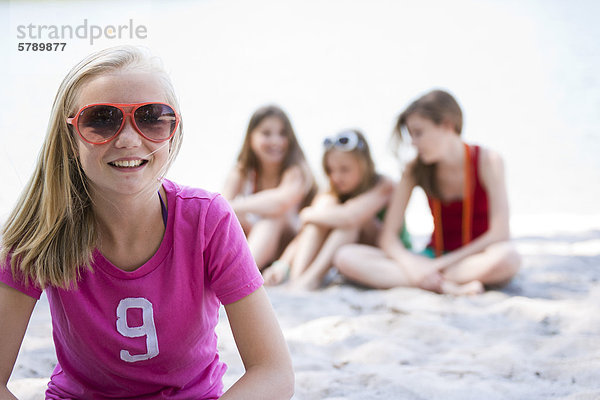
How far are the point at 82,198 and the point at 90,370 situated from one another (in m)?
0.33

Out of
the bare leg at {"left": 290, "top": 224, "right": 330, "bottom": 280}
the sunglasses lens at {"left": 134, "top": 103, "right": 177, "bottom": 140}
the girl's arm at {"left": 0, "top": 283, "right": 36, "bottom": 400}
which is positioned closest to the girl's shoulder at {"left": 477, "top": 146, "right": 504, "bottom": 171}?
the bare leg at {"left": 290, "top": 224, "right": 330, "bottom": 280}

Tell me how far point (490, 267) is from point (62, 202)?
2.17 m

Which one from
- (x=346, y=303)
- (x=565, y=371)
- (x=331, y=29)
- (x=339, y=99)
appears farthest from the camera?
(x=331, y=29)

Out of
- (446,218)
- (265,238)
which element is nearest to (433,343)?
(446,218)

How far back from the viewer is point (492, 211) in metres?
2.92

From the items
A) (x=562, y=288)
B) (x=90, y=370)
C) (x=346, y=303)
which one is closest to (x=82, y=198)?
(x=90, y=370)

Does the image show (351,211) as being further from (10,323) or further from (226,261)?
(10,323)

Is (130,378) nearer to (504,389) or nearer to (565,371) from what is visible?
(504,389)

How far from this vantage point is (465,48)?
47.6 feet

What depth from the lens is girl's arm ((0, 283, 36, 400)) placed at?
1.10m

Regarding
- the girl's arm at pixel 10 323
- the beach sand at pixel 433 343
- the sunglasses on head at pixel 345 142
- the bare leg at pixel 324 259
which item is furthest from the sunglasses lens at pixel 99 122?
the sunglasses on head at pixel 345 142

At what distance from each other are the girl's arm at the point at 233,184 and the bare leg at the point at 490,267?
125 centimetres

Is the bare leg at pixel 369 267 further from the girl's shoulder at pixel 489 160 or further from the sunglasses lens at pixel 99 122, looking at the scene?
the sunglasses lens at pixel 99 122

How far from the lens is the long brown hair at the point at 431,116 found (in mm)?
2990
